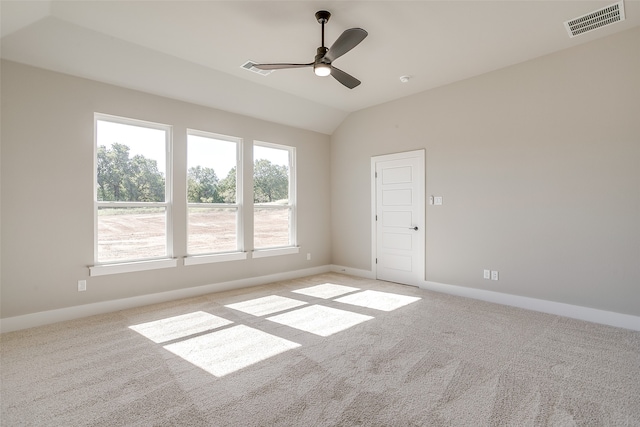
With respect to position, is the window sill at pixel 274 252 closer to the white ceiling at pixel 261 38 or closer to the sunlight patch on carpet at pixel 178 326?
the sunlight patch on carpet at pixel 178 326

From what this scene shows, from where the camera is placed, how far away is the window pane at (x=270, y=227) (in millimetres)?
5301

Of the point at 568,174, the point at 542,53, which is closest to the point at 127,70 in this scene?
the point at 542,53

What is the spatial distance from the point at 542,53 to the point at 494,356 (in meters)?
3.51

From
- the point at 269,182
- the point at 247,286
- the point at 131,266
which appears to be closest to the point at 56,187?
the point at 131,266

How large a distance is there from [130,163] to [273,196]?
7.43 feet

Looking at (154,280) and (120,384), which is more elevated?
(154,280)

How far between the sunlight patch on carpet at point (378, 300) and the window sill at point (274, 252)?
1584 millimetres

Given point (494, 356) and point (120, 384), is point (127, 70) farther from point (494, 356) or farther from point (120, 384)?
point (494, 356)

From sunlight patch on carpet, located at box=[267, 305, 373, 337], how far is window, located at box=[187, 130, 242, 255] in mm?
1775

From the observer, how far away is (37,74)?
3.31m

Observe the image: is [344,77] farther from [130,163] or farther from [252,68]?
[130,163]

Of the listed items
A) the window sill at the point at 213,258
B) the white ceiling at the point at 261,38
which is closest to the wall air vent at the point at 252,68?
the white ceiling at the point at 261,38

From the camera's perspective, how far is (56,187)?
344cm

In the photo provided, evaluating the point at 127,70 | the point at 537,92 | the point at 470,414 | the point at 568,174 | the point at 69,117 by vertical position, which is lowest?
the point at 470,414
